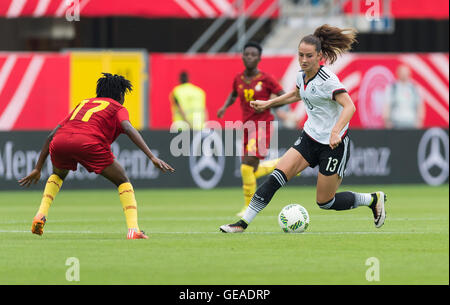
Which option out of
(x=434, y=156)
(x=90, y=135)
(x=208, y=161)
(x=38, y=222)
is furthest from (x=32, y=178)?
(x=434, y=156)

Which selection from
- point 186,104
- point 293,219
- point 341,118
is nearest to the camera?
point 341,118

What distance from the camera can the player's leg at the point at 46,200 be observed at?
11375 millimetres

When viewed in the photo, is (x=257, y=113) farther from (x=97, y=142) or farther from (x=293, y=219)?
(x=97, y=142)

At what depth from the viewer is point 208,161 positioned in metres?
22.5

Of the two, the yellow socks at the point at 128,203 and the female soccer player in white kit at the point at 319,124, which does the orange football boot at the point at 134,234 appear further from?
the female soccer player in white kit at the point at 319,124

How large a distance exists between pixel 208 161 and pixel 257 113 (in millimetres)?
7489

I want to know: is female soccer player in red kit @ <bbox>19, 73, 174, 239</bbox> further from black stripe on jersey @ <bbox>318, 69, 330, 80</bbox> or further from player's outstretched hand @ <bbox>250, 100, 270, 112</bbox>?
black stripe on jersey @ <bbox>318, 69, 330, 80</bbox>

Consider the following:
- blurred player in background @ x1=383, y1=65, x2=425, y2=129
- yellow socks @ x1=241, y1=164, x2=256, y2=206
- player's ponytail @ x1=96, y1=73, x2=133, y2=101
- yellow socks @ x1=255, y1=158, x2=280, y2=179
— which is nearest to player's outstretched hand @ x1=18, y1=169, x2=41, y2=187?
player's ponytail @ x1=96, y1=73, x2=133, y2=101

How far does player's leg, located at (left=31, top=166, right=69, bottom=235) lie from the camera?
1138 centimetres

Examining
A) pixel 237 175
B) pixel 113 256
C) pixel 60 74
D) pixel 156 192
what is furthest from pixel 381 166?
pixel 113 256

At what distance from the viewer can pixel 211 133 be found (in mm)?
22203

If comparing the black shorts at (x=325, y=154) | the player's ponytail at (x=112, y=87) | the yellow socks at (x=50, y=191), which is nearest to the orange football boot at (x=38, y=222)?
the yellow socks at (x=50, y=191)

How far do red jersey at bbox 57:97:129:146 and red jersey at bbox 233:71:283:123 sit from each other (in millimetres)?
4129

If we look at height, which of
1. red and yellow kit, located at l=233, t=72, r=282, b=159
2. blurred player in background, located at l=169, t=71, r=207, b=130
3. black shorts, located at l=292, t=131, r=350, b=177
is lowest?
black shorts, located at l=292, t=131, r=350, b=177
